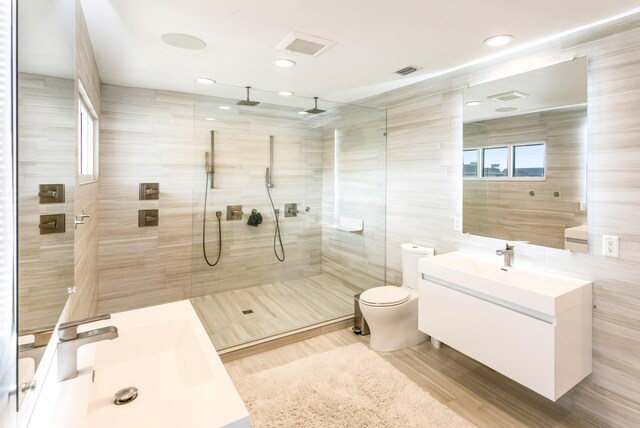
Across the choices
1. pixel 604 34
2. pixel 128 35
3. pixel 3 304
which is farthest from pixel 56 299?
pixel 604 34

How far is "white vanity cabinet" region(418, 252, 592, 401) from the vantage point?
184cm

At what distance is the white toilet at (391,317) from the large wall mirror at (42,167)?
7.13 feet

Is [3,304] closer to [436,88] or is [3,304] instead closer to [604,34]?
[604,34]

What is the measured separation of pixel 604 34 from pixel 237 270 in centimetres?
346

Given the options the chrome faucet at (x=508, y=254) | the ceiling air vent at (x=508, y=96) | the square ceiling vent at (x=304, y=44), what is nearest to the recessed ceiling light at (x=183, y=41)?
the square ceiling vent at (x=304, y=44)

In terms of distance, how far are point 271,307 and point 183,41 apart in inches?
101

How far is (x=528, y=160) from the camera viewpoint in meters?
2.34

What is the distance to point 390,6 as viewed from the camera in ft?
5.79

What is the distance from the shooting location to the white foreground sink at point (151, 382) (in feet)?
2.94

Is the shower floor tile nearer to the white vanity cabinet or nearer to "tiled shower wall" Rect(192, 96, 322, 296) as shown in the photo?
"tiled shower wall" Rect(192, 96, 322, 296)

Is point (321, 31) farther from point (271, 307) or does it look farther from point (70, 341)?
point (271, 307)

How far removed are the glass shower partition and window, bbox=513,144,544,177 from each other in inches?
57.2

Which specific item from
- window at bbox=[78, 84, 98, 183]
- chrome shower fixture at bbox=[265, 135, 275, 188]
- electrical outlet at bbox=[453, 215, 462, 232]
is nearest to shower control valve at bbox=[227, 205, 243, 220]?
chrome shower fixture at bbox=[265, 135, 275, 188]

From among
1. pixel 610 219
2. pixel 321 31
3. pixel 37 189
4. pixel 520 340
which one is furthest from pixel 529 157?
pixel 37 189
